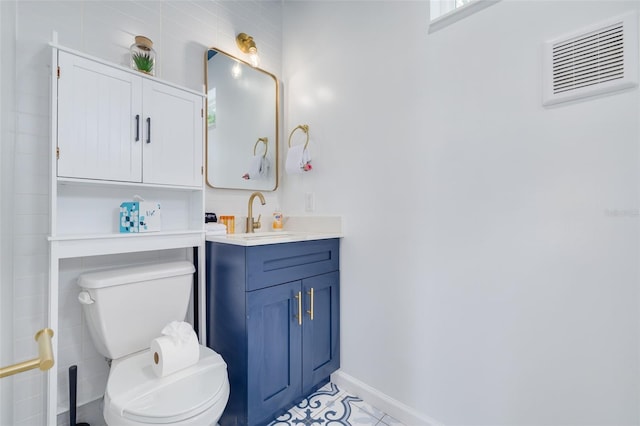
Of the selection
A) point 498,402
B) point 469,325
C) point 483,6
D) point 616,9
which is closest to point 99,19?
point 483,6

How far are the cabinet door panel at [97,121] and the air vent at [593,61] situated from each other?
Result: 5.78 feet

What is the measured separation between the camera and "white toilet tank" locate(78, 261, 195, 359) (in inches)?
47.6

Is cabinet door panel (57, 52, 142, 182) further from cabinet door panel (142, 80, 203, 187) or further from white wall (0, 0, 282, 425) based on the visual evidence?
white wall (0, 0, 282, 425)

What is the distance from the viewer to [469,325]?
4.18 feet

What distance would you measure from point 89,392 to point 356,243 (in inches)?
60.5

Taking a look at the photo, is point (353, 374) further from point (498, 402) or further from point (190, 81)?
point (190, 81)

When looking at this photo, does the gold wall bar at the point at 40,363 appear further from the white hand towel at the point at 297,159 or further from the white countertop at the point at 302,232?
the white hand towel at the point at 297,159

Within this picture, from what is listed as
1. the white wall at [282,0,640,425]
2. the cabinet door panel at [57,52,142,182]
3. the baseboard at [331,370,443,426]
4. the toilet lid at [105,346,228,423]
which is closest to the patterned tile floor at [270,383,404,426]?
the baseboard at [331,370,443,426]

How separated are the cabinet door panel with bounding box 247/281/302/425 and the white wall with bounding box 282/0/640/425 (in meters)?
0.40

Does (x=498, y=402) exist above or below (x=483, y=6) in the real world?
below

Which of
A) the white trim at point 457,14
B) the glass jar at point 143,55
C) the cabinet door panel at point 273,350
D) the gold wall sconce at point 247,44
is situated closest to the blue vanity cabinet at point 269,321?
→ the cabinet door panel at point 273,350

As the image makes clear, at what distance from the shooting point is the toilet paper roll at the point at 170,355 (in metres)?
1.13

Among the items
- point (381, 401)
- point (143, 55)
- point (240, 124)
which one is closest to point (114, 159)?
point (143, 55)

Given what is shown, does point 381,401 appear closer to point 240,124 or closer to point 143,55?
point 240,124
